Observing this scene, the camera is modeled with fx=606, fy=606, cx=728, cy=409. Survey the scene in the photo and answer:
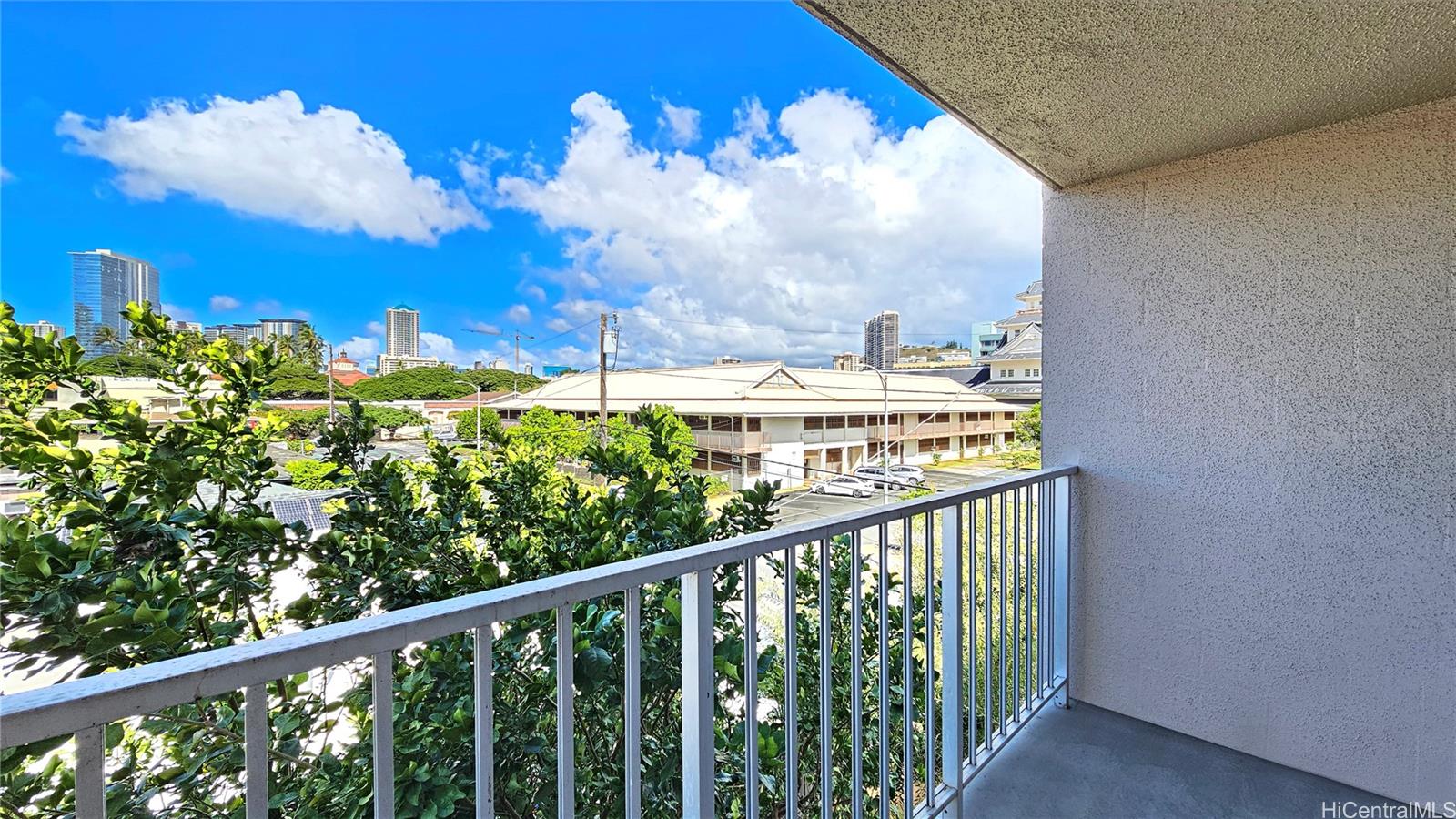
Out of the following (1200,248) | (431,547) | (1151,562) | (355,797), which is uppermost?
(1200,248)

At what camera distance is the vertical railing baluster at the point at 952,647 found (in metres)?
1.75

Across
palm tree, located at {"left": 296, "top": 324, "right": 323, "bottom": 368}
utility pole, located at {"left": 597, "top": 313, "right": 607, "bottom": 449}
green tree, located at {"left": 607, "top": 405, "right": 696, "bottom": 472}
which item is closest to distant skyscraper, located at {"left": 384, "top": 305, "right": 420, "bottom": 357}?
utility pole, located at {"left": 597, "top": 313, "right": 607, "bottom": 449}

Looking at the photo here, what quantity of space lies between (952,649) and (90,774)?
177 cm

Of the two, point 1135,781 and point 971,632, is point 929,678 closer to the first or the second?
point 971,632

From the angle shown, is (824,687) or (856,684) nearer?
(824,687)

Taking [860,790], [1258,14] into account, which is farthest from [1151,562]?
[1258,14]

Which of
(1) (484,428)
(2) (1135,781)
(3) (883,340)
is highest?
(3) (883,340)

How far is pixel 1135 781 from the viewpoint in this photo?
6.29 ft

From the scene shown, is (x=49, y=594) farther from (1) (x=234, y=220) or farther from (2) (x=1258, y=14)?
(1) (x=234, y=220)

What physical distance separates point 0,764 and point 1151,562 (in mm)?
2907

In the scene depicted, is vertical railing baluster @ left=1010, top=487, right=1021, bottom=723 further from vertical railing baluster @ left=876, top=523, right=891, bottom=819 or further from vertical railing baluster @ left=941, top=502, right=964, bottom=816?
vertical railing baluster @ left=876, top=523, right=891, bottom=819

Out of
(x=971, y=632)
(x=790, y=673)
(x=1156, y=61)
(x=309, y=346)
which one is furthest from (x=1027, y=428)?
(x=309, y=346)

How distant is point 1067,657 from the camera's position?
240cm

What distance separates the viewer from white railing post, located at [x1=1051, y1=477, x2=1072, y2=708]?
234 centimetres
